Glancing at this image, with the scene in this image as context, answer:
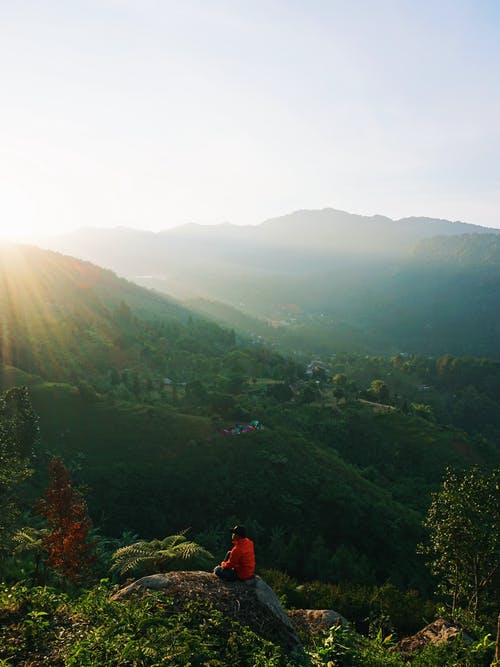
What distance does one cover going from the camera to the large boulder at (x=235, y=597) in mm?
A: 10227

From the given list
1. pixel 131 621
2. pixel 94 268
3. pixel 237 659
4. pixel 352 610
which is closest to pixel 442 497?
pixel 352 610

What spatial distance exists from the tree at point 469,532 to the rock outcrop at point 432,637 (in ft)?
4.51

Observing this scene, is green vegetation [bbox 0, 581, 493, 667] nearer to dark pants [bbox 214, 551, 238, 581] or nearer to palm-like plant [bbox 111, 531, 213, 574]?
dark pants [bbox 214, 551, 238, 581]

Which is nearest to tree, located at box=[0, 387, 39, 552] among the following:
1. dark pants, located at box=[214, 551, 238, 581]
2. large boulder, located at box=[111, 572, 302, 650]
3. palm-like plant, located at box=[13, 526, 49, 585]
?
palm-like plant, located at box=[13, 526, 49, 585]

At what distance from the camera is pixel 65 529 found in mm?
14695

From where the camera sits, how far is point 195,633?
891 centimetres

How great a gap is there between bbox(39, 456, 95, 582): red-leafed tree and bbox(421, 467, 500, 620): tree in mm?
14074

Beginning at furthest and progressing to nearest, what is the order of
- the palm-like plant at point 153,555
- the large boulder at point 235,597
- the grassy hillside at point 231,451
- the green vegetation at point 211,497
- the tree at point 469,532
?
the grassy hillside at point 231,451, the tree at point 469,532, the palm-like plant at point 153,555, the large boulder at point 235,597, the green vegetation at point 211,497

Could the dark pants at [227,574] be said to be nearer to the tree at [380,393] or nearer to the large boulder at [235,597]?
the large boulder at [235,597]

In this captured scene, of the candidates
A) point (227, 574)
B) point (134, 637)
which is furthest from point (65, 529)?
point (134, 637)

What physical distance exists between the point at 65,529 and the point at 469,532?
50.5ft

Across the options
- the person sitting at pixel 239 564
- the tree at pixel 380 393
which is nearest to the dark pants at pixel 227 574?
the person sitting at pixel 239 564

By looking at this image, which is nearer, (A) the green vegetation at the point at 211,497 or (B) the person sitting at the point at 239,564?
(A) the green vegetation at the point at 211,497

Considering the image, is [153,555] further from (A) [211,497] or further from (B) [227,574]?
(A) [211,497]
